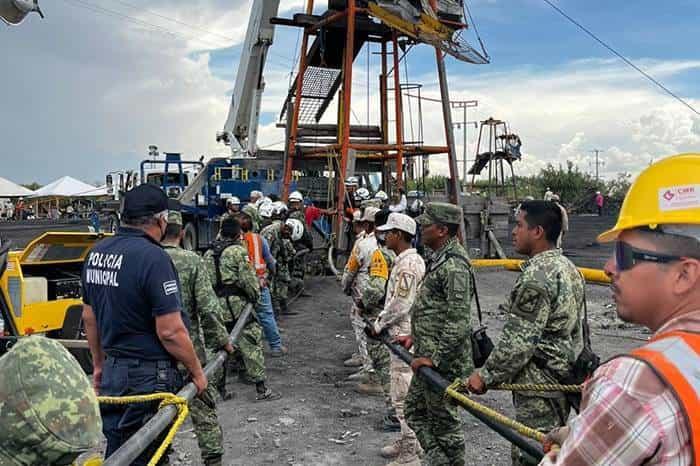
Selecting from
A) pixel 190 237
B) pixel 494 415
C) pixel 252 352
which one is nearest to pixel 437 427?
pixel 494 415

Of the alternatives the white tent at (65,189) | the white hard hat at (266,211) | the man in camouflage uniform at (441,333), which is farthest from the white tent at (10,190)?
the man in camouflage uniform at (441,333)

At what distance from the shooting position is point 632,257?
1.57 m

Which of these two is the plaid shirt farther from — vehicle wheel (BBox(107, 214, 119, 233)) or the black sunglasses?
vehicle wheel (BBox(107, 214, 119, 233))

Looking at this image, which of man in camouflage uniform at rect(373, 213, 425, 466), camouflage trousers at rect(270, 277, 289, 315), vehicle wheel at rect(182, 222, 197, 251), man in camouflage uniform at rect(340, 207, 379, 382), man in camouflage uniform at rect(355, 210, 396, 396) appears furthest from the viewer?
vehicle wheel at rect(182, 222, 197, 251)

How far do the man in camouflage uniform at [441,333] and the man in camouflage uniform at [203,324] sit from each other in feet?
4.70

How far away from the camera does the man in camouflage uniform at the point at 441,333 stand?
409 centimetres

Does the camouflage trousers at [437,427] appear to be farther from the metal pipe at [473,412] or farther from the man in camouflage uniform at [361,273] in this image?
the man in camouflage uniform at [361,273]

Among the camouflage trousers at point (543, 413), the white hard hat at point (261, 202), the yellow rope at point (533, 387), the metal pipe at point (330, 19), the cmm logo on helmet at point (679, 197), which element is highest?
the metal pipe at point (330, 19)

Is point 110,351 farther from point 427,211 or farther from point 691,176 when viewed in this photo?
point 691,176

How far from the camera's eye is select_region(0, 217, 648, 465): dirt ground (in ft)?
17.0

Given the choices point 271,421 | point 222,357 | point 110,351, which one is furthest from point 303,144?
point 110,351

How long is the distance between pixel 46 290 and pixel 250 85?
1161 cm

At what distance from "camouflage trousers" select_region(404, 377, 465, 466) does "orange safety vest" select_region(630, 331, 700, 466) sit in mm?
2875

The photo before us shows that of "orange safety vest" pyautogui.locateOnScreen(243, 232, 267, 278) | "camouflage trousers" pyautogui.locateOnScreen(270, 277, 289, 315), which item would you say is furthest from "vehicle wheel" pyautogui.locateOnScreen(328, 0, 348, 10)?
"orange safety vest" pyautogui.locateOnScreen(243, 232, 267, 278)
